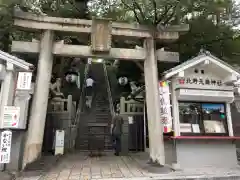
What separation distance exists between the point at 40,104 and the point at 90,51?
317cm

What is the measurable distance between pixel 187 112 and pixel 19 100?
753 centimetres

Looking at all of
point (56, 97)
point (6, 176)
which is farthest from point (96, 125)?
point (6, 176)

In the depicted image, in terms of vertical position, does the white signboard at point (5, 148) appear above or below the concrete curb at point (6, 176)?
above

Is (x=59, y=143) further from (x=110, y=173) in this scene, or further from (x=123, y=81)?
(x=123, y=81)

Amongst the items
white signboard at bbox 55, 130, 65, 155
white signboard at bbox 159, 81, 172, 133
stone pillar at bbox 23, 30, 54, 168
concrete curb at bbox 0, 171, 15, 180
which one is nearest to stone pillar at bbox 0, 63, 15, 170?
stone pillar at bbox 23, 30, 54, 168

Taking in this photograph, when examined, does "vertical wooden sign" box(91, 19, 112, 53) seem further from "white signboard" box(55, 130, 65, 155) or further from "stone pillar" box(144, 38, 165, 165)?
"white signboard" box(55, 130, 65, 155)

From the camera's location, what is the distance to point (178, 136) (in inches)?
357

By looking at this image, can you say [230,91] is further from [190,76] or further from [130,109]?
[130,109]

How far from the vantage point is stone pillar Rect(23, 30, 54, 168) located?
27.0 feet

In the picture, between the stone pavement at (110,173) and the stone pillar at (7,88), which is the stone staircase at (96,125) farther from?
the stone pillar at (7,88)

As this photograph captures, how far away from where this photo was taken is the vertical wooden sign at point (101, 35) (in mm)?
9383

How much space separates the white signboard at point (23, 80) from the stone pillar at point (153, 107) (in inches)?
202

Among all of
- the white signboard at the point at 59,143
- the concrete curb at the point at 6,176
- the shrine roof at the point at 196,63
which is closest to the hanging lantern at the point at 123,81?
the white signboard at the point at 59,143

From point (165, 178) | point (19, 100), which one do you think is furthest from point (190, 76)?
point (19, 100)
